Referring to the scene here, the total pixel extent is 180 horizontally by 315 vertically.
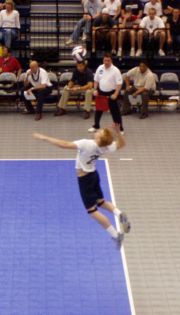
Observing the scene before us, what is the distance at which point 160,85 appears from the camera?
22047mm

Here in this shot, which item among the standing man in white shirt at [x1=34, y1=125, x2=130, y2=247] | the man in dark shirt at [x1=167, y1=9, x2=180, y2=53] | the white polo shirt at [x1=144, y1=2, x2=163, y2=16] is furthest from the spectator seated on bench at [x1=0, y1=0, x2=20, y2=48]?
the standing man in white shirt at [x1=34, y1=125, x2=130, y2=247]

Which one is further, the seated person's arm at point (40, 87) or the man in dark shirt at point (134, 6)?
the man in dark shirt at point (134, 6)

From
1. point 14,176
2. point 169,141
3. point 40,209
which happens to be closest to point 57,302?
point 40,209

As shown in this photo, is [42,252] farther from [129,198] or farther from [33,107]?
[33,107]

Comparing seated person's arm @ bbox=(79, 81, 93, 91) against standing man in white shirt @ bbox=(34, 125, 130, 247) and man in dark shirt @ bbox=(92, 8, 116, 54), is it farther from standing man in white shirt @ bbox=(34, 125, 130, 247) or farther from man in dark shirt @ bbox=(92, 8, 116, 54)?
standing man in white shirt @ bbox=(34, 125, 130, 247)

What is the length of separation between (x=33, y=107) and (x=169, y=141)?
379 cm

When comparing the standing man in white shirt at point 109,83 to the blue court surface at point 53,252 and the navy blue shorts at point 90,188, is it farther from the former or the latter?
the navy blue shorts at point 90,188

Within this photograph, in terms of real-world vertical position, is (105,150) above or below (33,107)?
above

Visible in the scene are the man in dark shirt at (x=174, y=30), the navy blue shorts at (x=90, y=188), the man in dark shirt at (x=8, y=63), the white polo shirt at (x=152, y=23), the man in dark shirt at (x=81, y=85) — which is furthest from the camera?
the man in dark shirt at (x=174, y=30)

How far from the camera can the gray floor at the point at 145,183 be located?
13539mm

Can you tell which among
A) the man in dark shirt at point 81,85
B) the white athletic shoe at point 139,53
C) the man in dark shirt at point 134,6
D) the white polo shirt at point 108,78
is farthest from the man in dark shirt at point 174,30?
the white polo shirt at point 108,78

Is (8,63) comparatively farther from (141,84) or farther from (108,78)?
(108,78)

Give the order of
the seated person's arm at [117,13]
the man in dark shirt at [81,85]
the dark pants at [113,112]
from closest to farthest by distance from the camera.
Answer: the dark pants at [113,112], the man in dark shirt at [81,85], the seated person's arm at [117,13]

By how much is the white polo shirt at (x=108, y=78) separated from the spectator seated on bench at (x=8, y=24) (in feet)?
12.8
